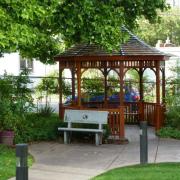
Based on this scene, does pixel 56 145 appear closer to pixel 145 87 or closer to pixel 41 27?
pixel 41 27

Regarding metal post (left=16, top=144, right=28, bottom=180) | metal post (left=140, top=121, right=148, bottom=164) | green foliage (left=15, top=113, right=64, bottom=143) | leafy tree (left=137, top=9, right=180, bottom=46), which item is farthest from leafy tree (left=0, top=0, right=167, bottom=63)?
leafy tree (left=137, top=9, right=180, bottom=46)

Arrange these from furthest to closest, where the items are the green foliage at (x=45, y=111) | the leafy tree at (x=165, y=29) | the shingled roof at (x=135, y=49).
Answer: the leafy tree at (x=165, y=29) → the green foliage at (x=45, y=111) → the shingled roof at (x=135, y=49)

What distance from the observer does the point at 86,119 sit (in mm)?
15328

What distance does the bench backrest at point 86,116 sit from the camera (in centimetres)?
1508

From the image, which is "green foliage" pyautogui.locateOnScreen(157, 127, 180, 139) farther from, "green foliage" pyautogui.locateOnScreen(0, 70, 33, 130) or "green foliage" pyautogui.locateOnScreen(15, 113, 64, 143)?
"green foliage" pyautogui.locateOnScreen(0, 70, 33, 130)

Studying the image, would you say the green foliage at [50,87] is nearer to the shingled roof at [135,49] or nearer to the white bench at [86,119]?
the shingled roof at [135,49]

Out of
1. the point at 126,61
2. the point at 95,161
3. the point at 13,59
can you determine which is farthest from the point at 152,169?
the point at 13,59

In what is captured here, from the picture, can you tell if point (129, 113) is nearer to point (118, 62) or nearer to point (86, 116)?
point (118, 62)

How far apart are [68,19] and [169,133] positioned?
5.46 m

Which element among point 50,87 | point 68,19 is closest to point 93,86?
point 50,87

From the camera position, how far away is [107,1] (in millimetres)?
14078

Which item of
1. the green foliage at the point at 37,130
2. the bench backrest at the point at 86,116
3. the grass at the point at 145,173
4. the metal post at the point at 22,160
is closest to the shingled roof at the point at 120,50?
the bench backrest at the point at 86,116

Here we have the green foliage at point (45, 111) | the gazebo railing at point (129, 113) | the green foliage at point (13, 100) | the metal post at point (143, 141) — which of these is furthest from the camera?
the green foliage at point (45, 111)

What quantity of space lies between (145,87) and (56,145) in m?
7.69
